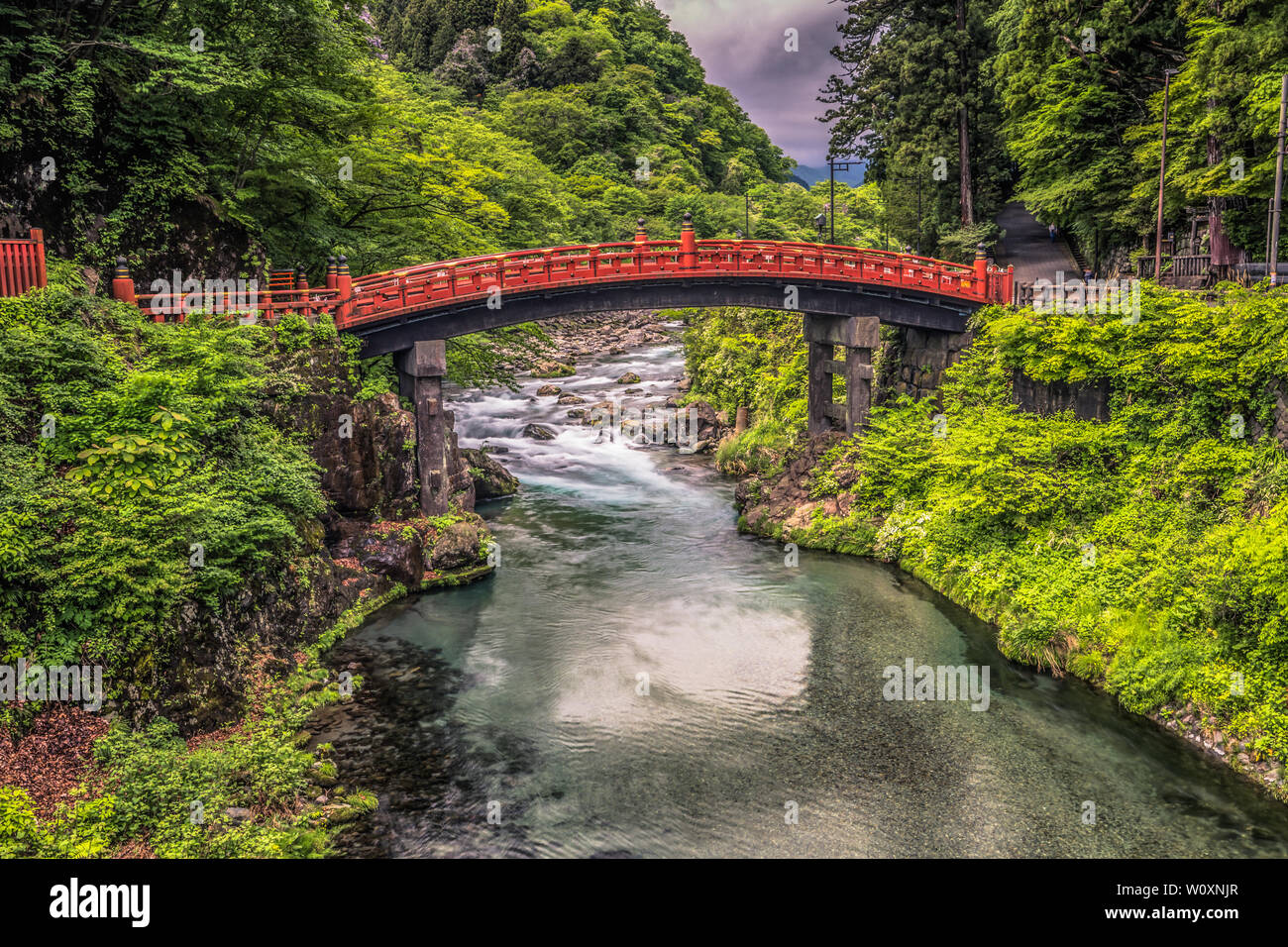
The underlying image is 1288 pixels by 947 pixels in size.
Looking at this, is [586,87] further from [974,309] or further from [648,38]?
[974,309]

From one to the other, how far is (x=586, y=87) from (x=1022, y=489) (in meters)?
77.0

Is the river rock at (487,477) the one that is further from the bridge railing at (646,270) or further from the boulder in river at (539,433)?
the bridge railing at (646,270)

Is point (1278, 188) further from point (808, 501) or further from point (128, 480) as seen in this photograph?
point (128, 480)

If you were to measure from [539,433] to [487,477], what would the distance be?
8.17 m

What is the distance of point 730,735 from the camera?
53.8ft

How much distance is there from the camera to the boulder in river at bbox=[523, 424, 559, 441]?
40.4 meters

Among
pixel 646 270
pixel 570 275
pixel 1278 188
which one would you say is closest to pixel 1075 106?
pixel 1278 188

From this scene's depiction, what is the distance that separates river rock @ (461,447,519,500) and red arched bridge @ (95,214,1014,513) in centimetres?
560

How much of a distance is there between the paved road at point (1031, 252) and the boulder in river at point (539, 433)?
20104mm

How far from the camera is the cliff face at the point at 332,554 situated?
48.2 feet

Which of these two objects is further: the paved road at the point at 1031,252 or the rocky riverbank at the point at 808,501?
the paved road at the point at 1031,252

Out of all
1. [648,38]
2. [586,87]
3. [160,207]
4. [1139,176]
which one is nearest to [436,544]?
[160,207]

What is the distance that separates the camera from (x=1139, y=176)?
1167 inches

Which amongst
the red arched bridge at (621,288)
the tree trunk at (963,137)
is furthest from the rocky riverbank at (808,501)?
the tree trunk at (963,137)
